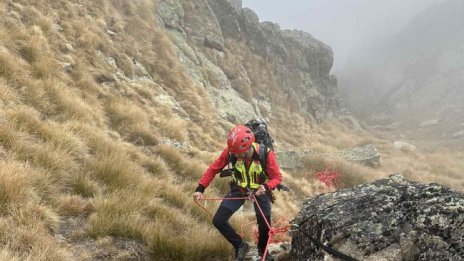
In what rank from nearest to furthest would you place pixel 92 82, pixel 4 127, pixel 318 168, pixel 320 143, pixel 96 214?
pixel 96 214, pixel 4 127, pixel 92 82, pixel 318 168, pixel 320 143

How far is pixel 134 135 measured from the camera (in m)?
11.1

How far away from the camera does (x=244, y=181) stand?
624cm

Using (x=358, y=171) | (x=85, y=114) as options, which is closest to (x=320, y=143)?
(x=358, y=171)

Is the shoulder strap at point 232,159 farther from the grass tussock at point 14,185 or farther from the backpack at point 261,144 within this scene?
the grass tussock at point 14,185

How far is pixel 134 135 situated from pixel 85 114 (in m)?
1.38

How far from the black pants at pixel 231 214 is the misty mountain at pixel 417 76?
117 feet

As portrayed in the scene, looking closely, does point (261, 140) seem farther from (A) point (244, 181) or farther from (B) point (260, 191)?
(B) point (260, 191)

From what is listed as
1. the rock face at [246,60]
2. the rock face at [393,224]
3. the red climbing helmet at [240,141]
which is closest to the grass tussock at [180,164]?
the red climbing helmet at [240,141]

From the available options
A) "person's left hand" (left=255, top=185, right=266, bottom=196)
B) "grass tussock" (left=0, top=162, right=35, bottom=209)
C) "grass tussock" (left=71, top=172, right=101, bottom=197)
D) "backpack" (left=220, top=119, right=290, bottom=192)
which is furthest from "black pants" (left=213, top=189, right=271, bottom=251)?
"grass tussock" (left=0, top=162, right=35, bottom=209)

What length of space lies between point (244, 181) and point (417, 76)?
57765mm

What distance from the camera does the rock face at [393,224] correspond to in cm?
396

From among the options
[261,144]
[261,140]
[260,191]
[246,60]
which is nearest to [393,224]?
[260,191]

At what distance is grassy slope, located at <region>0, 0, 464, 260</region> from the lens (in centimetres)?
572

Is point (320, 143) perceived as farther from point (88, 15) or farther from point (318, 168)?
point (88, 15)
